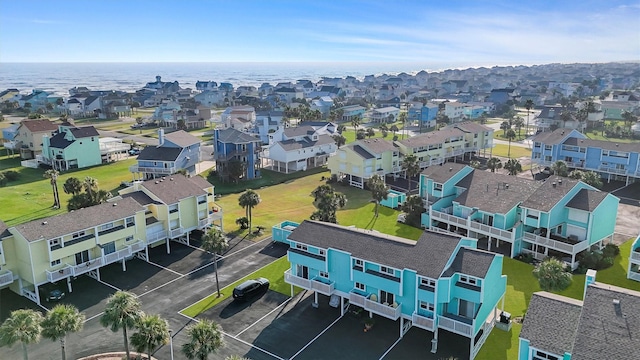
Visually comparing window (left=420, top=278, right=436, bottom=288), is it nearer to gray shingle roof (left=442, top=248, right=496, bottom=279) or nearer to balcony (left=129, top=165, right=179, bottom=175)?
gray shingle roof (left=442, top=248, right=496, bottom=279)

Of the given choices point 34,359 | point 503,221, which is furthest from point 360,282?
point 34,359

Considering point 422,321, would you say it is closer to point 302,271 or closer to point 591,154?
point 302,271

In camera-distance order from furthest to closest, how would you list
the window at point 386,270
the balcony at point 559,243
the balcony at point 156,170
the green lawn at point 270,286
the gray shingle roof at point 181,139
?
the gray shingle roof at point 181,139, the balcony at point 156,170, the balcony at point 559,243, the green lawn at point 270,286, the window at point 386,270

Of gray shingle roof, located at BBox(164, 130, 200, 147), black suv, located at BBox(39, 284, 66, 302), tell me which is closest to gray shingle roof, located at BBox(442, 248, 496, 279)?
black suv, located at BBox(39, 284, 66, 302)

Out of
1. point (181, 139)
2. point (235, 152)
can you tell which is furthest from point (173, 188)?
point (181, 139)

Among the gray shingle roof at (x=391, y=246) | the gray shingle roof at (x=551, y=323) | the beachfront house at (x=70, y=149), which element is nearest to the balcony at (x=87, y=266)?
the gray shingle roof at (x=391, y=246)

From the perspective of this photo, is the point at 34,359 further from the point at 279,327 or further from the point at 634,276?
the point at 634,276

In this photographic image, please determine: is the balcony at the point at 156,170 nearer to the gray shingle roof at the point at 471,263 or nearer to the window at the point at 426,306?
the window at the point at 426,306
